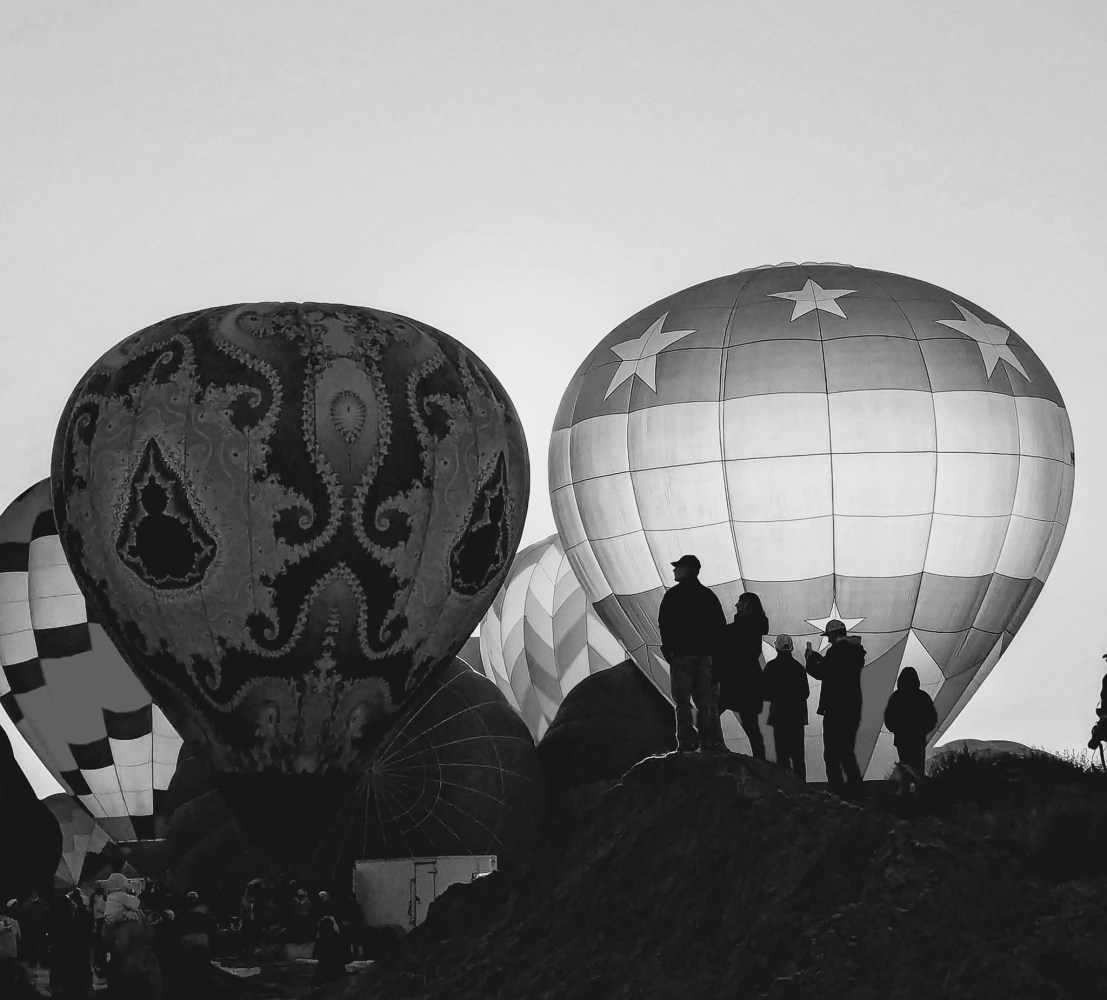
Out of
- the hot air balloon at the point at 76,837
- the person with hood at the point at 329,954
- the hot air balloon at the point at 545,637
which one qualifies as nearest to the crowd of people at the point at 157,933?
the person with hood at the point at 329,954

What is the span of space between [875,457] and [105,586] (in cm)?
607

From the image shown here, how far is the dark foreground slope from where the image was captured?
641 centimetres

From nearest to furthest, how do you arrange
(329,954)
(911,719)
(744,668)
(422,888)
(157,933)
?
(744,668) → (911,719) → (329,954) → (157,933) → (422,888)

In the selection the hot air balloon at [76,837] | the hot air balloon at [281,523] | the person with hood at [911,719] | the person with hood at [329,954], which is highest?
the hot air balloon at [281,523]

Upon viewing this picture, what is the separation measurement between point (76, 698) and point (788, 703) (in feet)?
38.9

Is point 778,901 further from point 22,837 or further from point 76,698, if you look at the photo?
point 76,698

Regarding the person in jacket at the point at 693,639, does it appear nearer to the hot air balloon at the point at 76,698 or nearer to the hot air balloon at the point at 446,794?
the hot air balloon at the point at 446,794

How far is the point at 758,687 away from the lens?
878 centimetres

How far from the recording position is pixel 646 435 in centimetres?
1528

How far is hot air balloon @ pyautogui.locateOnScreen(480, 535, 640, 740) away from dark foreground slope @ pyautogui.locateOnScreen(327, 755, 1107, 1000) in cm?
1334

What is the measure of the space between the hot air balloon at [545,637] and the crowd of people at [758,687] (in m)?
12.5

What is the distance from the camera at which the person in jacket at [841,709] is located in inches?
346

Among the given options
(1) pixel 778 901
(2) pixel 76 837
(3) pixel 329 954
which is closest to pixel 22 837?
(3) pixel 329 954

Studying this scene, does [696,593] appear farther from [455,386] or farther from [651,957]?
[455,386]
